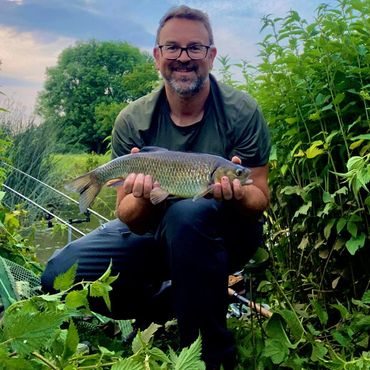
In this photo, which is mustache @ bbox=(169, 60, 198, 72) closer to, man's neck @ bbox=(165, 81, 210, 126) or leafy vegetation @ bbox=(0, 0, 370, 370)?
man's neck @ bbox=(165, 81, 210, 126)

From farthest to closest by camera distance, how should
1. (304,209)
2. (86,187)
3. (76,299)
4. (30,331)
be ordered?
(86,187)
(304,209)
(76,299)
(30,331)

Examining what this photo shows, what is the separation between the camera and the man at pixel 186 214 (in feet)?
6.30

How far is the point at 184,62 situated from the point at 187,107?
0.55ft

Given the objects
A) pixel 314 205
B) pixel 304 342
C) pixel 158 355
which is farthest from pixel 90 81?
pixel 158 355

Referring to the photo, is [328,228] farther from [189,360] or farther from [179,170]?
[189,360]

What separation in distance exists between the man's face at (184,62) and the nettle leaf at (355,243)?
2.53ft

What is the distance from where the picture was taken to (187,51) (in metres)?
2.29

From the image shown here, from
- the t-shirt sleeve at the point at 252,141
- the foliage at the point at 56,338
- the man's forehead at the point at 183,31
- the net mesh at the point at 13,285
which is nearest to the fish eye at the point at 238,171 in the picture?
the t-shirt sleeve at the point at 252,141

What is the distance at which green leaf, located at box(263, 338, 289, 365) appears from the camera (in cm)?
189

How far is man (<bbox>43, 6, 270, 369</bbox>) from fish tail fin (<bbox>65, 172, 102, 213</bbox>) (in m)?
0.10

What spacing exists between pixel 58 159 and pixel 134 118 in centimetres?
631

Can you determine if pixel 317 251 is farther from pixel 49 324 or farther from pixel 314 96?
pixel 49 324

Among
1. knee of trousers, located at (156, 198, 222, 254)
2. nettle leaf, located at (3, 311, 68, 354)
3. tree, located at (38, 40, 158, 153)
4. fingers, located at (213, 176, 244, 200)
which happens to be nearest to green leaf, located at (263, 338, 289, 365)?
knee of trousers, located at (156, 198, 222, 254)

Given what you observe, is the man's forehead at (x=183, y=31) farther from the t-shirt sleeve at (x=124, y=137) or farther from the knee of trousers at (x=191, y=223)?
the knee of trousers at (x=191, y=223)
